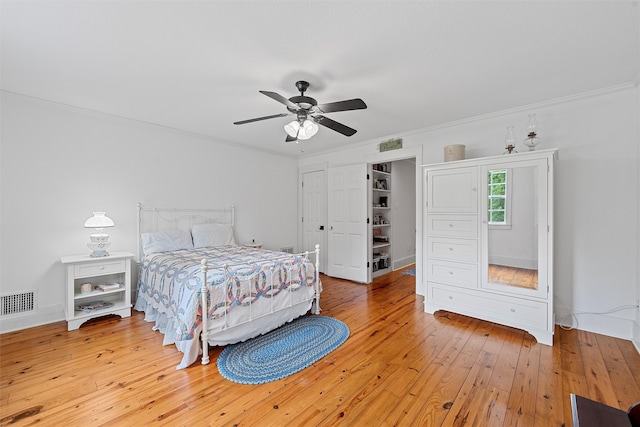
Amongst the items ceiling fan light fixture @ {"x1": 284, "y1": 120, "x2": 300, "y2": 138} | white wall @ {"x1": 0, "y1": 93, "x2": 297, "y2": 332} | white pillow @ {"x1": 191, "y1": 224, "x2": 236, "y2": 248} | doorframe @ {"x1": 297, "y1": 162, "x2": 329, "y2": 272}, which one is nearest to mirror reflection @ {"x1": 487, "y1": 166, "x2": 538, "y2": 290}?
ceiling fan light fixture @ {"x1": 284, "y1": 120, "x2": 300, "y2": 138}

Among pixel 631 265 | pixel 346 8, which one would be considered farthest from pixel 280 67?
pixel 631 265

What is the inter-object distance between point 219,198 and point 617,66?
16.5 ft

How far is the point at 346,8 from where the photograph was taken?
164cm

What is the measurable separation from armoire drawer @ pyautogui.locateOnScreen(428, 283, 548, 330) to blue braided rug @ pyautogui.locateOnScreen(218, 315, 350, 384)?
51.9 inches

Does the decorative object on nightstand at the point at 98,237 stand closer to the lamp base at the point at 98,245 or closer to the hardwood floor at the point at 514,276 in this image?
the lamp base at the point at 98,245

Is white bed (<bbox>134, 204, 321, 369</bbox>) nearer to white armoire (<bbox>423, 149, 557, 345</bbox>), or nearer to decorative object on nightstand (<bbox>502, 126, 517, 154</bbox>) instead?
white armoire (<bbox>423, 149, 557, 345</bbox>)

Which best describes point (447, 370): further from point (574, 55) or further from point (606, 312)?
point (574, 55)

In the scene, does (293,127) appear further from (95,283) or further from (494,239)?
(95,283)

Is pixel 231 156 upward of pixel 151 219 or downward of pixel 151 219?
upward

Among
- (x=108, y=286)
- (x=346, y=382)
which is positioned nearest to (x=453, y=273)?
Answer: (x=346, y=382)

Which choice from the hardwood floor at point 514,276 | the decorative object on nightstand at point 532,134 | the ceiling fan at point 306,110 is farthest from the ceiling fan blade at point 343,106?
the hardwood floor at point 514,276

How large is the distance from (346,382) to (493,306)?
6.47 feet

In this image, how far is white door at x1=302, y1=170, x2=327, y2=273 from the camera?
17.6 ft

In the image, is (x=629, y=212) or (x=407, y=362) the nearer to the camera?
(x=407, y=362)
